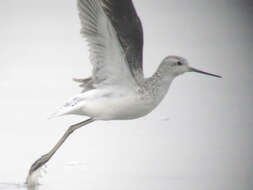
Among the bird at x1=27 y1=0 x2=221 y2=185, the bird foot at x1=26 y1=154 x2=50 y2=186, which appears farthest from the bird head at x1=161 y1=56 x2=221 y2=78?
the bird foot at x1=26 y1=154 x2=50 y2=186

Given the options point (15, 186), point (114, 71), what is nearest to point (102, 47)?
point (114, 71)

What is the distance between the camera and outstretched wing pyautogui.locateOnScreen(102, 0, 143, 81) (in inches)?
189

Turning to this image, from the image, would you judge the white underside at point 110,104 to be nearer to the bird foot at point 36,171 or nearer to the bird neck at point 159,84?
the bird neck at point 159,84

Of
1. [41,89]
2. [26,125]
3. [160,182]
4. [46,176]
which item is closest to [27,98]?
[41,89]

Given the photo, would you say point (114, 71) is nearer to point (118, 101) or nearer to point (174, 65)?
point (118, 101)

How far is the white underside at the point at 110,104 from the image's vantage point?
4984mm

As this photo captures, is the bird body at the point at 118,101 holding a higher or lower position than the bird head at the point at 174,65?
lower

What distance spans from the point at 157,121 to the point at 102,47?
128 cm

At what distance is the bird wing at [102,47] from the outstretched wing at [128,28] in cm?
3

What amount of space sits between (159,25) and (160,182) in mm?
3816

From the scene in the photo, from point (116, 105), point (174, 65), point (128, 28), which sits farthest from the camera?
point (174, 65)

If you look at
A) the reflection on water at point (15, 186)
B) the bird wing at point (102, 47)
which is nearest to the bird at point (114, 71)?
the bird wing at point (102, 47)

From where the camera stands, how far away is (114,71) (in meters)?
5.02

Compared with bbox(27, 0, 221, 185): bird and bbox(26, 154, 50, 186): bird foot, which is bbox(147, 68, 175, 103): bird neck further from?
bbox(26, 154, 50, 186): bird foot
